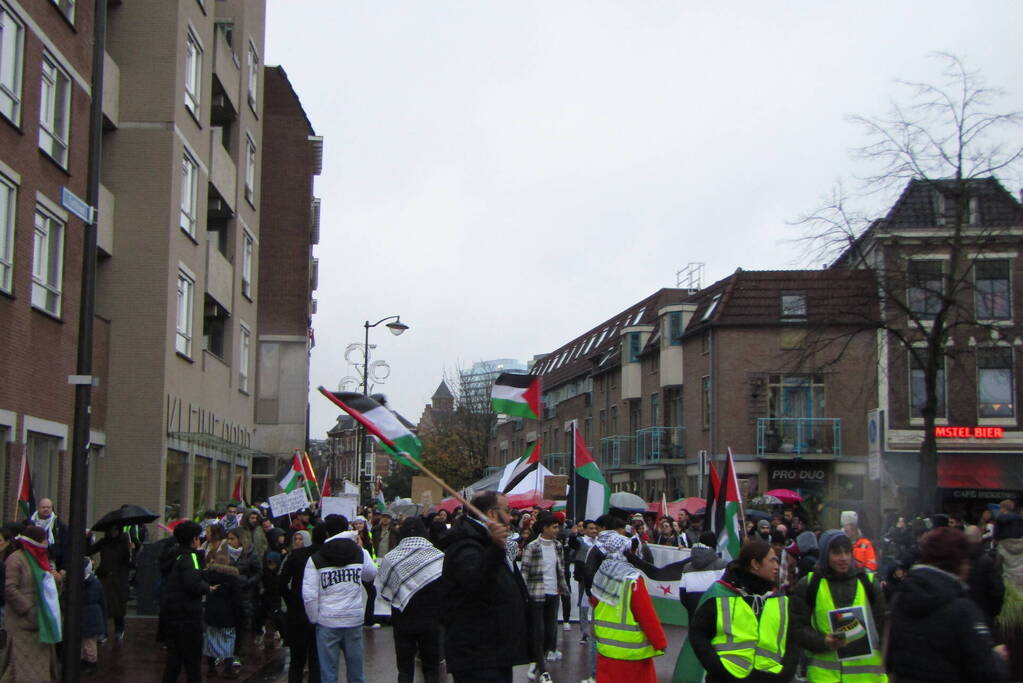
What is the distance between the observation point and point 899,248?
33219 mm

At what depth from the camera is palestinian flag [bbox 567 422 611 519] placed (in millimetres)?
17250

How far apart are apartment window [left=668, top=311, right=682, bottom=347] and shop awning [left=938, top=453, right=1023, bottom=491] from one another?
11.7m

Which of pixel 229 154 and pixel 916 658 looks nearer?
pixel 916 658

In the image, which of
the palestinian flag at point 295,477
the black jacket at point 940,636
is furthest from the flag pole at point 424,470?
the palestinian flag at point 295,477

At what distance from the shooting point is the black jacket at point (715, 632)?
6.88 meters

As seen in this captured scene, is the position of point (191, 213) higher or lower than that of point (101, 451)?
higher

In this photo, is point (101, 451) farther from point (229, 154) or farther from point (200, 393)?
point (229, 154)

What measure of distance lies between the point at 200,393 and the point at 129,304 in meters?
4.13

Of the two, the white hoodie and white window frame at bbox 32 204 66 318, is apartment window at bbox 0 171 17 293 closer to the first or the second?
white window frame at bbox 32 204 66 318

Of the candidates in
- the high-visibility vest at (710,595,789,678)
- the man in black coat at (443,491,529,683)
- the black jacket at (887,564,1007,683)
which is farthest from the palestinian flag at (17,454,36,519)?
the black jacket at (887,564,1007,683)

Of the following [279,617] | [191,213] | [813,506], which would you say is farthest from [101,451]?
[813,506]

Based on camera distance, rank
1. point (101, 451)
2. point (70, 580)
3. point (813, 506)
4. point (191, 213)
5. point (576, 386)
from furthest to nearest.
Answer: point (576, 386)
point (813, 506)
point (191, 213)
point (101, 451)
point (70, 580)

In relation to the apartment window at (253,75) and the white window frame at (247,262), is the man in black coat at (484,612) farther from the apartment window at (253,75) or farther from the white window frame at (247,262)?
the apartment window at (253,75)

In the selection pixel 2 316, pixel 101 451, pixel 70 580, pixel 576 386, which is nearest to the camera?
pixel 70 580
